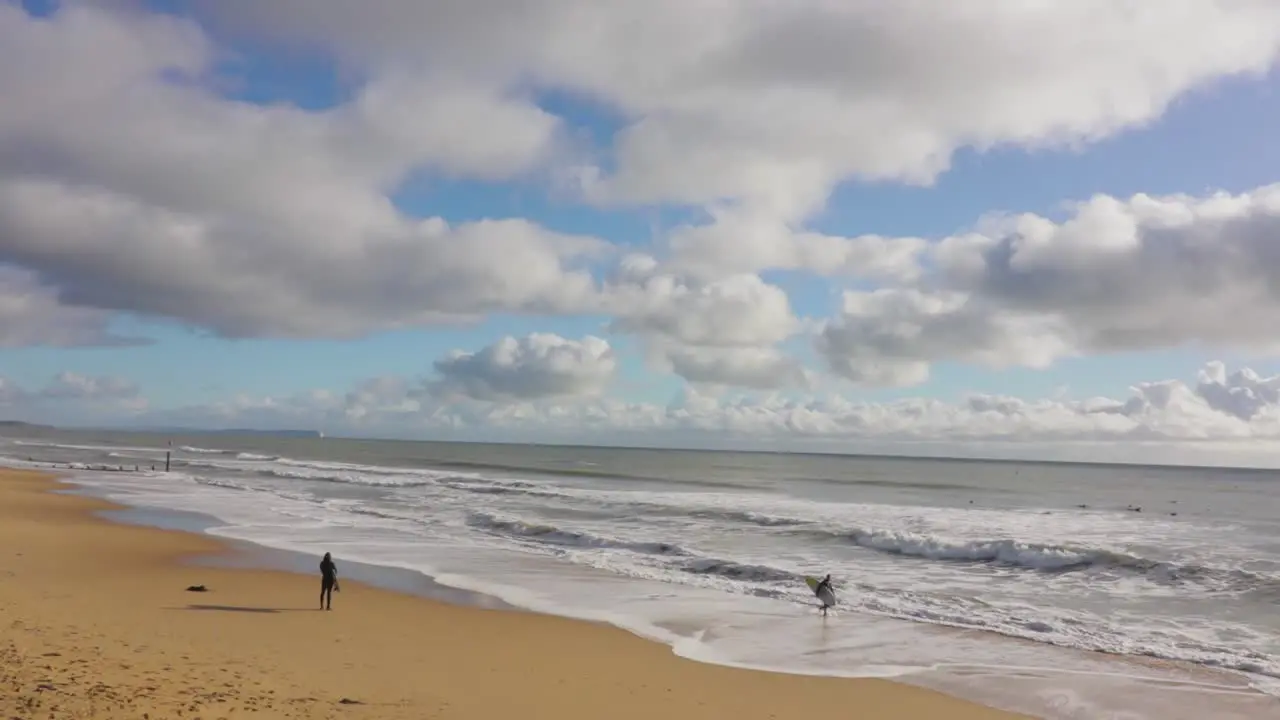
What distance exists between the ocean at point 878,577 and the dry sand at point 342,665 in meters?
1.31

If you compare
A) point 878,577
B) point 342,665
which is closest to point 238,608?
point 342,665

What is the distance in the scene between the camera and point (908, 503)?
180ft

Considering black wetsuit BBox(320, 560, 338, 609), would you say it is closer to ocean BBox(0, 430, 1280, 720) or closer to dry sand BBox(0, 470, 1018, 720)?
dry sand BBox(0, 470, 1018, 720)

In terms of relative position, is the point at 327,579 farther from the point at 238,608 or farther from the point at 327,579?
the point at 238,608

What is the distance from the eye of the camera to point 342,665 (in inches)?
480

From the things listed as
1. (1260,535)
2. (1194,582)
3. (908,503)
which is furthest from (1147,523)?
(1194,582)

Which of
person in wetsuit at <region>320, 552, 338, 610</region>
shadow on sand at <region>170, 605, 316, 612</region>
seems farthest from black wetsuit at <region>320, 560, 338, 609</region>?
shadow on sand at <region>170, 605, 316, 612</region>

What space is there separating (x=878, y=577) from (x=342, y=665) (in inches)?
644

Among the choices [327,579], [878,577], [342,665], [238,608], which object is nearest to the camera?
[342,665]

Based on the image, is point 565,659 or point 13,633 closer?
point 13,633

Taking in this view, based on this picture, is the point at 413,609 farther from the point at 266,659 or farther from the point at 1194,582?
the point at 1194,582

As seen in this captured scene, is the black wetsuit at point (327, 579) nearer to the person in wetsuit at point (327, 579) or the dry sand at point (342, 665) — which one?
the person in wetsuit at point (327, 579)

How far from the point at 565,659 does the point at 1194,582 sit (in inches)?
807

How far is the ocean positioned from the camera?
14.2 meters
